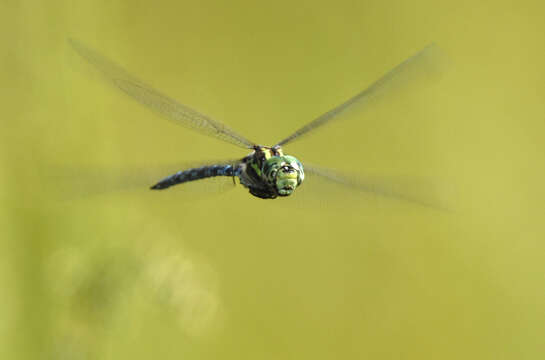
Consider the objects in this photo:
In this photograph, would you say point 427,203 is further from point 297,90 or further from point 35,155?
point 297,90

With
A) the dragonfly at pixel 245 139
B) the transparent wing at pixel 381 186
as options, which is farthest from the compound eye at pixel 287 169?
the transparent wing at pixel 381 186

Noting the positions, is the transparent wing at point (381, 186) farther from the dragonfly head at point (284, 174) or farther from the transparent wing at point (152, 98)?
the transparent wing at point (152, 98)

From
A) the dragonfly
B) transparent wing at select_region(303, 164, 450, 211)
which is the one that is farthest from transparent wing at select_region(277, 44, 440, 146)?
transparent wing at select_region(303, 164, 450, 211)

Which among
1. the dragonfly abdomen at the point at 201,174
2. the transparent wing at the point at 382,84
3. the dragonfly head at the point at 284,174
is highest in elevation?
the transparent wing at the point at 382,84

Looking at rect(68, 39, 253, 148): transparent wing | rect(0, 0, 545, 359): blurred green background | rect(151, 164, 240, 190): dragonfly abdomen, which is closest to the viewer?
rect(68, 39, 253, 148): transparent wing

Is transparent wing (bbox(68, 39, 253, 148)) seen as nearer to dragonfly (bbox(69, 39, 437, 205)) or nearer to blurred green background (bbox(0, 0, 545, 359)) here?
dragonfly (bbox(69, 39, 437, 205))

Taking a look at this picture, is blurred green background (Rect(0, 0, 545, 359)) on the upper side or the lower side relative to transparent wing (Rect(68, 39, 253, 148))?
upper

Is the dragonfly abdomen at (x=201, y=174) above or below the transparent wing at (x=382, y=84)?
below
